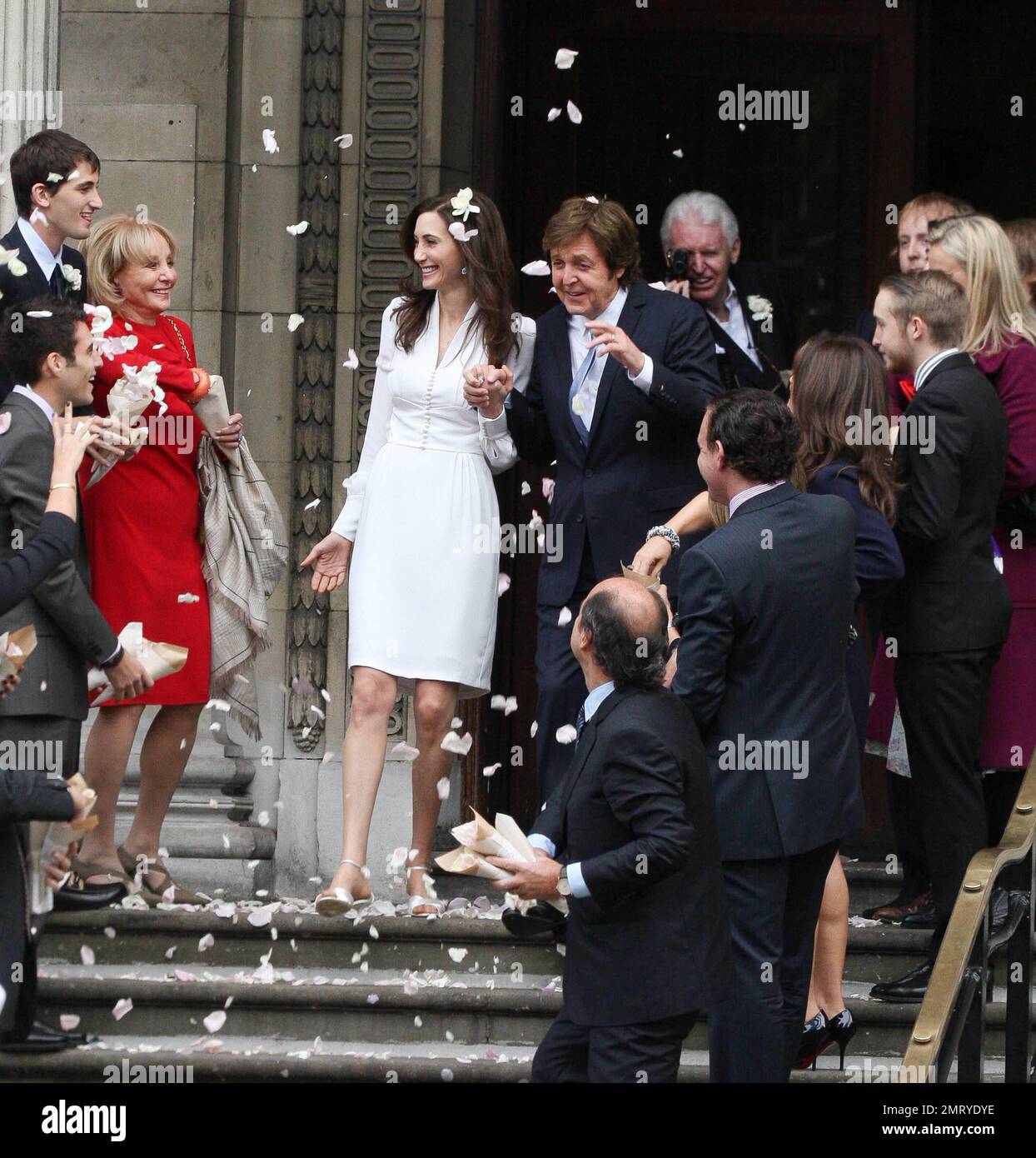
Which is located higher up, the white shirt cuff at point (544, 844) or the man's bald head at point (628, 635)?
the man's bald head at point (628, 635)

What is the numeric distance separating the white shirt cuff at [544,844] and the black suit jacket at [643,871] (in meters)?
0.06

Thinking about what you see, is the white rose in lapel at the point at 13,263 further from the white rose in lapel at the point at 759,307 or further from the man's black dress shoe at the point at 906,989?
the man's black dress shoe at the point at 906,989

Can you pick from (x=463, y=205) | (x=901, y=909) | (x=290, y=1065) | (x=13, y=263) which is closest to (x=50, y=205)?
(x=13, y=263)

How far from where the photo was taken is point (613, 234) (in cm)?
653

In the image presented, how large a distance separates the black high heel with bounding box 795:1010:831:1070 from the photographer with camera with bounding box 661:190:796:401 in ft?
7.68

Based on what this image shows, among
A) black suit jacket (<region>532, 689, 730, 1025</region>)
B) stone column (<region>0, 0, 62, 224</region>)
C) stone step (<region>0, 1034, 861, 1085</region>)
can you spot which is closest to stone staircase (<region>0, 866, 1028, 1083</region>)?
stone step (<region>0, 1034, 861, 1085</region>)

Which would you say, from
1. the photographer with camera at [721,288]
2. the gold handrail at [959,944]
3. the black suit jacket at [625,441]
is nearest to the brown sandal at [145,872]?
the black suit jacket at [625,441]

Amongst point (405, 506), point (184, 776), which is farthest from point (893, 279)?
point (184, 776)

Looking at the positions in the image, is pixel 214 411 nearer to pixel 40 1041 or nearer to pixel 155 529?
pixel 155 529

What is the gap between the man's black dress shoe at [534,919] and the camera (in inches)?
190

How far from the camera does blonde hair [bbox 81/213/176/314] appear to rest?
6656mm
